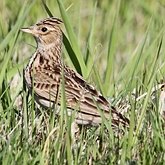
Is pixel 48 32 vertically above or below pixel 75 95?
above

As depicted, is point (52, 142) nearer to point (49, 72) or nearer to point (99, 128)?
point (99, 128)

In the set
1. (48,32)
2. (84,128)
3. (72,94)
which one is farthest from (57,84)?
(48,32)

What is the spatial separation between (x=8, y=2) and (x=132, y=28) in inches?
61.2

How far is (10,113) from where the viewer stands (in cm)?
646

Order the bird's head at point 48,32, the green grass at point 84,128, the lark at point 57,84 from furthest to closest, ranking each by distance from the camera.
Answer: the bird's head at point 48,32 < the lark at point 57,84 < the green grass at point 84,128

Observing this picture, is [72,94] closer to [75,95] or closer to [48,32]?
[75,95]

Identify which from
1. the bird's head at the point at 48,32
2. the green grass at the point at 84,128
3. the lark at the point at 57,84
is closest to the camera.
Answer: the green grass at the point at 84,128

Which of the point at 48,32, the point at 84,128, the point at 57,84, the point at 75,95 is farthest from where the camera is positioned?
the point at 48,32

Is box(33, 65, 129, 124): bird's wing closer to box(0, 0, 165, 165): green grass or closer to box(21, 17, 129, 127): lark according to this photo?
box(21, 17, 129, 127): lark

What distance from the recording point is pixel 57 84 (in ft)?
23.1

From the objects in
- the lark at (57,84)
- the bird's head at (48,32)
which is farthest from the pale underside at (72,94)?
the bird's head at (48,32)

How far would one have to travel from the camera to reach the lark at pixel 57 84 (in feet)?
21.6

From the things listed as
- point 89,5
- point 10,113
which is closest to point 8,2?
point 89,5

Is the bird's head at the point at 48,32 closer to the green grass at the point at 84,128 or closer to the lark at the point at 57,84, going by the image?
the lark at the point at 57,84
